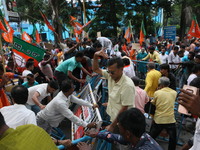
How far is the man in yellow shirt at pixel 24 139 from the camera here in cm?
116

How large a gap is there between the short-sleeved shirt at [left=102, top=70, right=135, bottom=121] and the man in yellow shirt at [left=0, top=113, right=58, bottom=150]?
4.60 ft

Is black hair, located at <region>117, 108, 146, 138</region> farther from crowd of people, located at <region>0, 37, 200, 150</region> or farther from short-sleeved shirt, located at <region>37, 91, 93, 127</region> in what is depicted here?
short-sleeved shirt, located at <region>37, 91, 93, 127</region>

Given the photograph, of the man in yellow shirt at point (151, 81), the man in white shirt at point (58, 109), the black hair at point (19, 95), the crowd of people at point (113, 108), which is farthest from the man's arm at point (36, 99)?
the man in yellow shirt at point (151, 81)

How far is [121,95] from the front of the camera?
257cm

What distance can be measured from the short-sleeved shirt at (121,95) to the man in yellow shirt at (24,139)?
140 centimetres

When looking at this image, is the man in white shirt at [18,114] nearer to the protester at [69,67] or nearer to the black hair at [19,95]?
the black hair at [19,95]

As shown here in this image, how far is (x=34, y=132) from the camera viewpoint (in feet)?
4.25

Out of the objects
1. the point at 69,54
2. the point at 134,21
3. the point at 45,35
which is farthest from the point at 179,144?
the point at 45,35

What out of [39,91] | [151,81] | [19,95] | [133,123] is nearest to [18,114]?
[19,95]

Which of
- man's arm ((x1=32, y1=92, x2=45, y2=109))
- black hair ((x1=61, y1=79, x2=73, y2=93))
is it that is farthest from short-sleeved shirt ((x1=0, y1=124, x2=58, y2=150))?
man's arm ((x1=32, y1=92, x2=45, y2=109))

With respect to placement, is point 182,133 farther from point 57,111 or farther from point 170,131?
point 57,111

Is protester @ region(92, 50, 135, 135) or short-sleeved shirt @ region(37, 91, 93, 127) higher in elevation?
protester @ region(92, 50, 135, 135)

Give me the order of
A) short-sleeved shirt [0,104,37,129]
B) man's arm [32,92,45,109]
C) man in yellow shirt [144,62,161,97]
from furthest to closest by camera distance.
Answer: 1. man in yellow shirt [144,62,161,97]
2. man's arm [32,92,45,109]
3. short-sleeved shirt [0,104,37,129]

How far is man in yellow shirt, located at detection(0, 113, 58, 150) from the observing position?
45.6 inches
